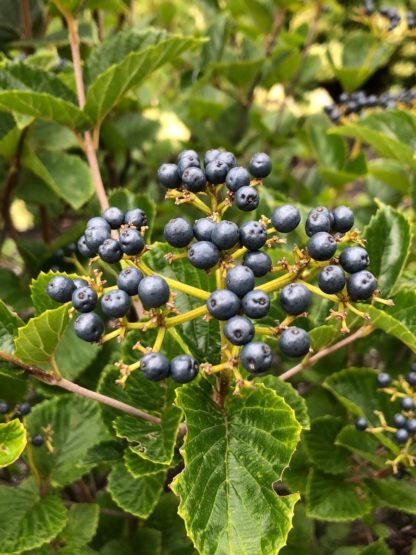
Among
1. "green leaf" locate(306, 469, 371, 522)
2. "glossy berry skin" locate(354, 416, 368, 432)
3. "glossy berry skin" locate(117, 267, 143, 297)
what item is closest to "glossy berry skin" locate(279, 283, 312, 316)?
"glossy berry skin" locate(117, 267, 143, 297)

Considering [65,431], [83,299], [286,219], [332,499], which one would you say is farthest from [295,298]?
[65,431]

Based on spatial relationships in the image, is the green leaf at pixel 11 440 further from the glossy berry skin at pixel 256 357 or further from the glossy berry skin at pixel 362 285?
the glossy berry skin at pixel 362 285

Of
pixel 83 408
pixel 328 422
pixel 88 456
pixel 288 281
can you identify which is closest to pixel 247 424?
pixel 288 281

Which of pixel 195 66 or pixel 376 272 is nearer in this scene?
pixel 376 272

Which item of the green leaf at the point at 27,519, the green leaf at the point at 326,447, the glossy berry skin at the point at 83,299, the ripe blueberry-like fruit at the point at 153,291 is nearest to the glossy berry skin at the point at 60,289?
the glossy berry skin at the point at 83,299

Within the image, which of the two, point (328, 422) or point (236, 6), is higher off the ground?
point (236, 6)

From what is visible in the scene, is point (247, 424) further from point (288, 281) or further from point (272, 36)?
point (272, 36)
